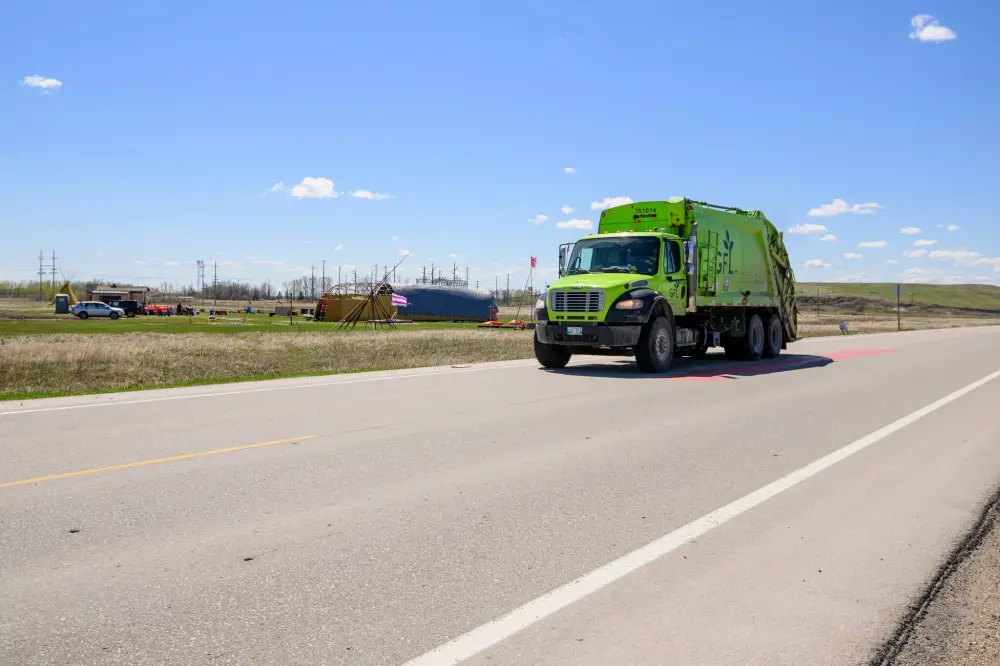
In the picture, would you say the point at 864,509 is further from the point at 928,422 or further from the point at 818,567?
the point at 928,422

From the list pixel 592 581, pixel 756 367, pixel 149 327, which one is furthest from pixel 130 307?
pixel 592 581

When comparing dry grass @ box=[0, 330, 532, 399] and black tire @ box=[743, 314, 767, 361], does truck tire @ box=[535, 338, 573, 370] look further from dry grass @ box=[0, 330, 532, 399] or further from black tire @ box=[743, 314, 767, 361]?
black tire @ box=[743, 314, 767, 361]

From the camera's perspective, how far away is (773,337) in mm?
23609

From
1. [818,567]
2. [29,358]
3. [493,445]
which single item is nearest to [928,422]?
[493,445]

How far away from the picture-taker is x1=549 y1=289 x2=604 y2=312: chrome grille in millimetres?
16875

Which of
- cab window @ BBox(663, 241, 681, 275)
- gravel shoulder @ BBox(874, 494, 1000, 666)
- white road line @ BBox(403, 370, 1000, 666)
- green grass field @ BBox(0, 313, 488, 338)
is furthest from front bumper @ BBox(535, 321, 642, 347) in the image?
green grass field @ BBox(0, 313, 488, 338)

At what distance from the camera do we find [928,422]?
35.4 feet

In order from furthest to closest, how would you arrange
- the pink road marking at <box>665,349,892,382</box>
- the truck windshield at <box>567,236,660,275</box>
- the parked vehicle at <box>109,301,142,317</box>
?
1. the parked vehicle at <box>109,301,142,317</box>
2. the truck windshield at <box>567,236,660,275</box>
3. the pink road marking at <box>665,349,892,382</box>

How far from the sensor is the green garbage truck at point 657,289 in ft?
55.5

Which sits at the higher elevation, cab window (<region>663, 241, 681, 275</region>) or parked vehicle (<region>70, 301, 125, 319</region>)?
cab window (<region>663, 241, 681, 275</region>)

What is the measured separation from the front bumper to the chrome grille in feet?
1.08

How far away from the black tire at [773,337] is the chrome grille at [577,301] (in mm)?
8494

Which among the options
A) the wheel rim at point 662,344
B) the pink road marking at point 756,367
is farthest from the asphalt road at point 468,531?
the wheel rim at point 662,344

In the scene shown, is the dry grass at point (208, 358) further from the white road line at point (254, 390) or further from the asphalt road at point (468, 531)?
the asphalt road at point (468, 531)
